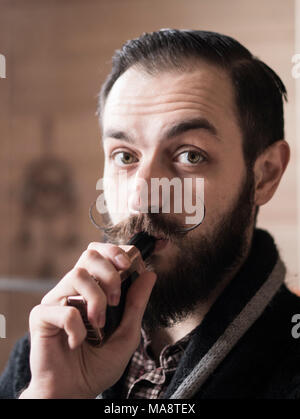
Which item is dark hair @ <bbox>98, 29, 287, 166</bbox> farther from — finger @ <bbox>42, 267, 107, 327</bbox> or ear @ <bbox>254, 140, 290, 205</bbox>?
finger @ <bbox>42, 267, 107, 327</bbox>

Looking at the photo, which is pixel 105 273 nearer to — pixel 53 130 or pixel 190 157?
pixel 190 157

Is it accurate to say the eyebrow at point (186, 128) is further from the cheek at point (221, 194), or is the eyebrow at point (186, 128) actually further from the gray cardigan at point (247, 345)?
the gray cardigan at point (247, 345)

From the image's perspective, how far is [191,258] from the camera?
544 millimetres

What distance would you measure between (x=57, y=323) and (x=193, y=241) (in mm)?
204

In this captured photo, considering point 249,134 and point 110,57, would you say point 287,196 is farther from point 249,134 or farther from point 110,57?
point 110,57

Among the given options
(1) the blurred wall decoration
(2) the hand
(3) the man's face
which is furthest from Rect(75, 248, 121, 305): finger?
(1) the blurred wall decoration

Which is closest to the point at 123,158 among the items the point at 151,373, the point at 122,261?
the point at 122,261

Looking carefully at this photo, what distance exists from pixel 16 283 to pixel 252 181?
0.38 m

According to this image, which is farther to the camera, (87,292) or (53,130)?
(53,130)

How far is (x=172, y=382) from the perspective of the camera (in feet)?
1.66

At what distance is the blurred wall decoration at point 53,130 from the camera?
0.61m

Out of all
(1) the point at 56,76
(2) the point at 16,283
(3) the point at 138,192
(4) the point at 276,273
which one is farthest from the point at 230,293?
(1) the point at 56,76

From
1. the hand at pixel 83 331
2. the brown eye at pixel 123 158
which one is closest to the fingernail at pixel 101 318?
the hand at pixel 83 331

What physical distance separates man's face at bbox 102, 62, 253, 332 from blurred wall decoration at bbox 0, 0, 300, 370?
0.27ft
